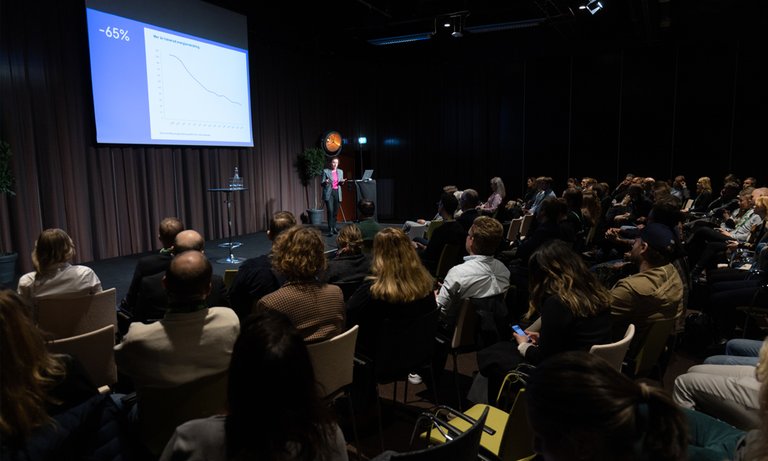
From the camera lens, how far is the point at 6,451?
1.15m

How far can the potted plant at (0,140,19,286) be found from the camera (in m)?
5.41

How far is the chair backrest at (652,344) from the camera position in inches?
98.4

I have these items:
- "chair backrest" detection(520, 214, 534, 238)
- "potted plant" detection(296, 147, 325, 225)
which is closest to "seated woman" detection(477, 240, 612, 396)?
"chair backrest" detection(520, 214, 534, 238)

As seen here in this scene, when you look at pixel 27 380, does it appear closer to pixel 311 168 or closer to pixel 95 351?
pixel 95 351

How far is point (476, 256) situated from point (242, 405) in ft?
7.14

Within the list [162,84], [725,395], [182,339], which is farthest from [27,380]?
[162,84]

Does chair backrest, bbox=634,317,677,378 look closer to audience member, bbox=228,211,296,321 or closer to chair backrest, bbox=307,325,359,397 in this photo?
chair backrest, bbox=307,325,359,397

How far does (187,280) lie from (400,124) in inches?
474

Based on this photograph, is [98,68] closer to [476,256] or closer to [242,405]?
[476,256]

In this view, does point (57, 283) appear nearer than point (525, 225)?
Yes

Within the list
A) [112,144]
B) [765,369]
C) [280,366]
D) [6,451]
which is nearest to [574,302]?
[765,369]

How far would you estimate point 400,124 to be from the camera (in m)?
13.4

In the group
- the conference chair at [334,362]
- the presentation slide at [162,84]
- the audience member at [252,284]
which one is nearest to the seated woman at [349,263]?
the audience member at [252,284]

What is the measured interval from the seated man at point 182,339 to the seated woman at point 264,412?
26.5 inches
